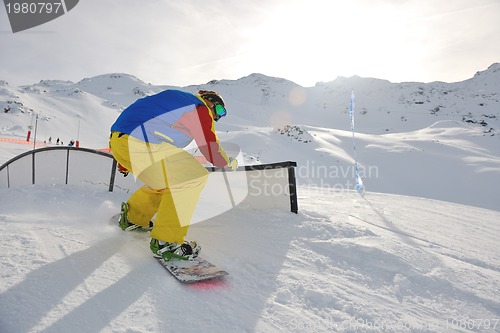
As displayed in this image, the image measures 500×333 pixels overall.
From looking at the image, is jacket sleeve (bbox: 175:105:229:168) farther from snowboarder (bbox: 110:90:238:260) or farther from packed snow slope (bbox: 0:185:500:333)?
packed snow slope (bbox: 0:185:500:333)

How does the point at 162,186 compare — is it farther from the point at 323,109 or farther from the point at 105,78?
the point at 105,78

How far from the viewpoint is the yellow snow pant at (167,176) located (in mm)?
2434

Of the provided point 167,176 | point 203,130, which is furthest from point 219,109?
point 167,176

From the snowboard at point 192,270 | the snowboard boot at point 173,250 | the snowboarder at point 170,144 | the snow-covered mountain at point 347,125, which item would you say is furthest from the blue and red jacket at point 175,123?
the snow-covered mountain at point 347,125

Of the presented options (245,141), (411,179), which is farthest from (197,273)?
(245,141)

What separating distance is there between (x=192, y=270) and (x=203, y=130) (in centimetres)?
118

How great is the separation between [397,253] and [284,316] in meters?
1.44

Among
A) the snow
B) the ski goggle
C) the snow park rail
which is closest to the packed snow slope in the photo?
the snow

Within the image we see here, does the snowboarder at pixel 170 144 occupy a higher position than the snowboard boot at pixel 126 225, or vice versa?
the snowboarder at pixel 170 144

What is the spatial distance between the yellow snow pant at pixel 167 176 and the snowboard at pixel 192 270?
185 mm

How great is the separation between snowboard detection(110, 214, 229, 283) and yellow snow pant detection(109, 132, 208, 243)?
18 cm

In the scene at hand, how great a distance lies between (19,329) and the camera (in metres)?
1.42

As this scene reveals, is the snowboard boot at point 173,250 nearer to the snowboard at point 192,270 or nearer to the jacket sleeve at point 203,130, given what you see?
the snowboard at point 192,270

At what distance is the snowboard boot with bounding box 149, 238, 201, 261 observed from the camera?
7.73 ft
